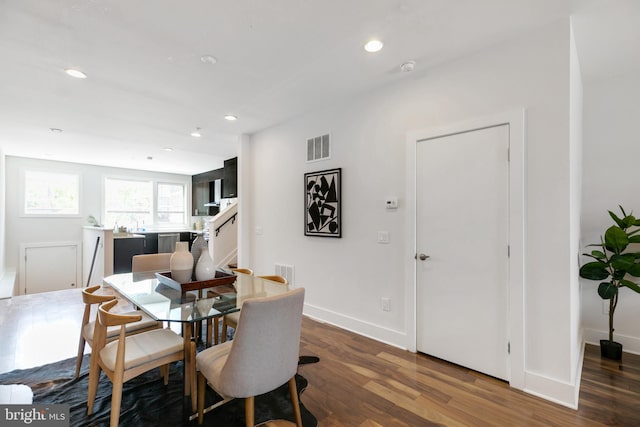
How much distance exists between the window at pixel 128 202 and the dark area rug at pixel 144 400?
575 centimetres

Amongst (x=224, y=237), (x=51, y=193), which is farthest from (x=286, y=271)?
(x=51, y=193)

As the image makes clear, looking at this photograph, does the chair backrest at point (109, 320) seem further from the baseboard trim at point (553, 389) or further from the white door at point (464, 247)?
the baseboard trim at point (553, 389)

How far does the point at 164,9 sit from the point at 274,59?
88cm

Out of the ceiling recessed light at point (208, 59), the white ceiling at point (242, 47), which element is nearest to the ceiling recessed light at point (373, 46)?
the white ceiling at point (242, 47)

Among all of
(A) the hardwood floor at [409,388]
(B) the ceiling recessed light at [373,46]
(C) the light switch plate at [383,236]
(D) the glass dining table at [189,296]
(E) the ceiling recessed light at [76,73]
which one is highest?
(B) the ceiling recessed light at [373,46]

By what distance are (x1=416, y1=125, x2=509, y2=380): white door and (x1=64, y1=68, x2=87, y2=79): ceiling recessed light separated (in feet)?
10.5

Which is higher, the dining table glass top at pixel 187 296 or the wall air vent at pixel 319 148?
the wall air vent at pixel 319 148

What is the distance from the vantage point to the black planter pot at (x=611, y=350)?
2633mm

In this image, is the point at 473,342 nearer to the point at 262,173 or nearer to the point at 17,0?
the point at 262,173

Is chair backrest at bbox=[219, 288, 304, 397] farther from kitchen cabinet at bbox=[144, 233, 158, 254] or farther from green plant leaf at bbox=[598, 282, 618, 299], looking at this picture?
kitchen cabinet at bbox=[144, 233, 158, 254]

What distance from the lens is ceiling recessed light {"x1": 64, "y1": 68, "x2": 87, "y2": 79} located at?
2688mm

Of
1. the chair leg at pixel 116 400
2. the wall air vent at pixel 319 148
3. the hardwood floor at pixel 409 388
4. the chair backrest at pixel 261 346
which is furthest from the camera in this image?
the wall air vent at pixel 319 148

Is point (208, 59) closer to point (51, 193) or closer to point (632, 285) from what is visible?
point (632, 285)

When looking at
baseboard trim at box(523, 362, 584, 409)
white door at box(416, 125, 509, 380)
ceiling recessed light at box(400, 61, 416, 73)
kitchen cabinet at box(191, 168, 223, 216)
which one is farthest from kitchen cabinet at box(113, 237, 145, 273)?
baseboard trim at box(523, 362, 584, 409)
